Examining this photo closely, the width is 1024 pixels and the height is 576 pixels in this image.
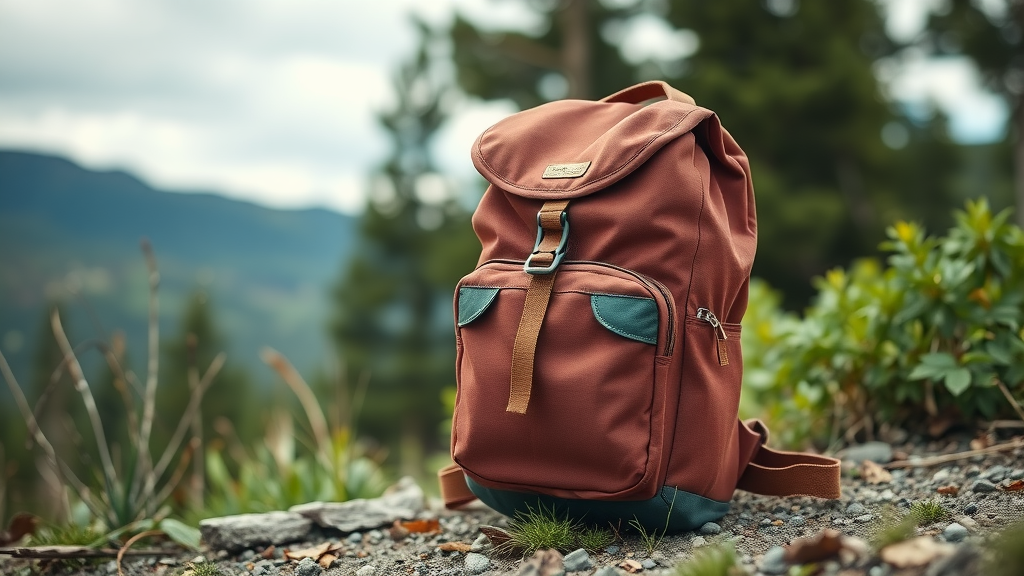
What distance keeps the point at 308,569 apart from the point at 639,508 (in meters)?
0.88

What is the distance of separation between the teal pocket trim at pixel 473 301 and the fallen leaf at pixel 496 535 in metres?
0.55

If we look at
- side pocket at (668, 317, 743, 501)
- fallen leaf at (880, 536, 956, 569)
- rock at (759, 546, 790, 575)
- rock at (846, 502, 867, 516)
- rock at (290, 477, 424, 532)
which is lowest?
rock at (290, 477, 424, 532)

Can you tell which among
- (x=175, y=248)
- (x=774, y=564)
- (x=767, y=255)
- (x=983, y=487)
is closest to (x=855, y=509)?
(x=983, y=487)

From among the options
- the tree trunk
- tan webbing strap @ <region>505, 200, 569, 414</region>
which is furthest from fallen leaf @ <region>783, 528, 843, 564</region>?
the tree trunk

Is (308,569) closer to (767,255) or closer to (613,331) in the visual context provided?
(613,331)

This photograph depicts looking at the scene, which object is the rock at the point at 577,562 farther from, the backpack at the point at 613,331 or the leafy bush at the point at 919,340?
the leafy bush at the point at 919,340

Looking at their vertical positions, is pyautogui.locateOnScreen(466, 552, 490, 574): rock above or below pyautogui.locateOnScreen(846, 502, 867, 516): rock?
below

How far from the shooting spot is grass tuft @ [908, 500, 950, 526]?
1.75m

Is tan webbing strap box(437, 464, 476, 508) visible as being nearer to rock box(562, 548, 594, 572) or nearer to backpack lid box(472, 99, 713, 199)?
rock box(562, 548, 594, 572)

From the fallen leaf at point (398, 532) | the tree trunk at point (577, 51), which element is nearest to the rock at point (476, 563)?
the fallen leaf at point (398, 532)

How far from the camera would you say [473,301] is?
1.90 m

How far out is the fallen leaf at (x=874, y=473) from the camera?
230 cm

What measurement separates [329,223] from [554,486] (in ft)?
83.6

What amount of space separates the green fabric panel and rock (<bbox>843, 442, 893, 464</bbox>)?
787mm
